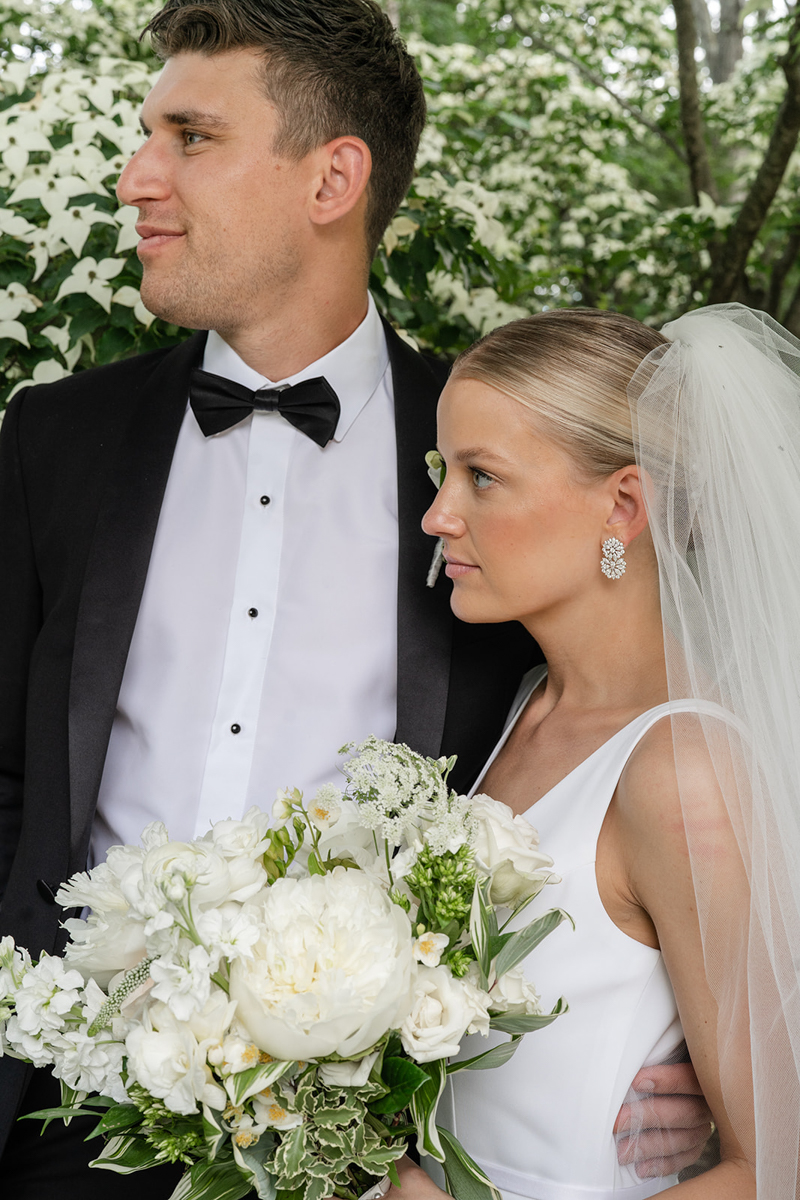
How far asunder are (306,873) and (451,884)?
0.73 feet

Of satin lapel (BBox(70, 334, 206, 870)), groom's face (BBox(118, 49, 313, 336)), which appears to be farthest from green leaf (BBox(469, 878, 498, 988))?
groom's face (BBox(118, 49, 313, 336))

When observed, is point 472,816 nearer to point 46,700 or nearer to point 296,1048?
point 296,1048

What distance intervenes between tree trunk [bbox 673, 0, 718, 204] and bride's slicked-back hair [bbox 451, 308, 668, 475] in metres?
2.64

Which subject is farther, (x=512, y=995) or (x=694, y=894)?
(x=694, y=894)

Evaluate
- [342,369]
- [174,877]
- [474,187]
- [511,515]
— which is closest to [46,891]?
[174,877]

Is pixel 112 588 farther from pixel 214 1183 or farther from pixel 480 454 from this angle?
pixel 214 1183

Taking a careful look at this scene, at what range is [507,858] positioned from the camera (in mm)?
1366

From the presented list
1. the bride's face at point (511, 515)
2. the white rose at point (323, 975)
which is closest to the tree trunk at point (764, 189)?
the bride's face at point (511, 515)

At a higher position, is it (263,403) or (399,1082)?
(263,403)

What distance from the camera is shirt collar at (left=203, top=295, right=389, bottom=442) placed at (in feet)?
7.43

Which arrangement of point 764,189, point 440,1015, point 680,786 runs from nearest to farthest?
point 440,1015
point 680,786
point 764,189

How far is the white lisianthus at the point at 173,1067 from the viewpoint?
1163 millimetres

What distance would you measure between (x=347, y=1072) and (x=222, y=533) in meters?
1.16

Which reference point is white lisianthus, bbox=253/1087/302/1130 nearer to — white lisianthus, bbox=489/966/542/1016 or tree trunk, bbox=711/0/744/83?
white lisianthus, bbox=489/966/542/1016
